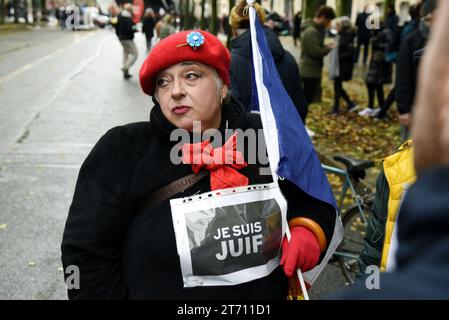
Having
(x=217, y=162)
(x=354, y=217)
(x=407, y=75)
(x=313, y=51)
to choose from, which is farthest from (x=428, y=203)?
(x=313, y=51)

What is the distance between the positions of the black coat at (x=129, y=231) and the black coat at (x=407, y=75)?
14.5 ft

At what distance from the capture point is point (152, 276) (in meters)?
1.84

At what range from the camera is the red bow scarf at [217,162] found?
186 cm

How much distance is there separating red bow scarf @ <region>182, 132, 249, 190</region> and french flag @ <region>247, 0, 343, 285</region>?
0.14 metres

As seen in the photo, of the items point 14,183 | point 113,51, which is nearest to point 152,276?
point 14,183

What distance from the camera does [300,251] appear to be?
1.87m

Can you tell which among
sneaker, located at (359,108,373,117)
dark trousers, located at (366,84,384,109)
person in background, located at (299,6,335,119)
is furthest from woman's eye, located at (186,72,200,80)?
sneaker, located at (359,108,373,117)

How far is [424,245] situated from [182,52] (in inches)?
61.6

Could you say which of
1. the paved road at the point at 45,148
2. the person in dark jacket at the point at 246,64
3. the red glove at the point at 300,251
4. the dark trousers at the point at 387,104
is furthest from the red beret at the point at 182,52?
the dark trousers at the point at 387,104

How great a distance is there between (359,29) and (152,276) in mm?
16826

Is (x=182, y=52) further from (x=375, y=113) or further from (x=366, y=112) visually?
(x=366, y=112)

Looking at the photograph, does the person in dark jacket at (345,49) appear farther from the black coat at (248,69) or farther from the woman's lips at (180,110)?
the woman's lips at (180,110)

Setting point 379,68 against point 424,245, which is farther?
point 379,68

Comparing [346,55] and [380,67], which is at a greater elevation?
[346,55]
